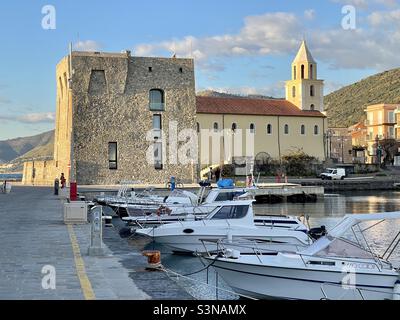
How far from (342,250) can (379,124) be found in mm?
106928

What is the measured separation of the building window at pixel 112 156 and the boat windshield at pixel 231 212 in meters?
42.7

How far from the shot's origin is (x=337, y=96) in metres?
185

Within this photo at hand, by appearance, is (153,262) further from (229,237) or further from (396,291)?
(229,237)

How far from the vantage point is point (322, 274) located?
41.6 ft

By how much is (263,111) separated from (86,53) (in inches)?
1099

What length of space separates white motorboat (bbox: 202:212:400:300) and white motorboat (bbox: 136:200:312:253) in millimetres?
6087

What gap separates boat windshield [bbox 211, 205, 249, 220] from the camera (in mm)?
20656

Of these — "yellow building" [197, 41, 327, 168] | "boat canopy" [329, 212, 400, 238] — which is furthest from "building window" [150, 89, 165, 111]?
"boat canopy" [329, 212, 400, 238]

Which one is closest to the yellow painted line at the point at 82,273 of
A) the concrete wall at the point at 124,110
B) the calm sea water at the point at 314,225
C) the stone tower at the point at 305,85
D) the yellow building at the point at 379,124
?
the calm sea water at the point at 314,225

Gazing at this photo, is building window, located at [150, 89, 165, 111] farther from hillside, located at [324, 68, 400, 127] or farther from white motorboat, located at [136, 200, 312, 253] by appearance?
hillside, located at [324, 68, 400, 127]

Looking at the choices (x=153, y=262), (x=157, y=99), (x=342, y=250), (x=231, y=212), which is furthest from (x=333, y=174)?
(x=153, y=262)

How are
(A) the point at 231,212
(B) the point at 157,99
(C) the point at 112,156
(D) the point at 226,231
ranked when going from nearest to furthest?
(D) the point at 226,231 → (A) the point at 231,212 → (C) the point at 112,156 → (B) the point at 157,99
